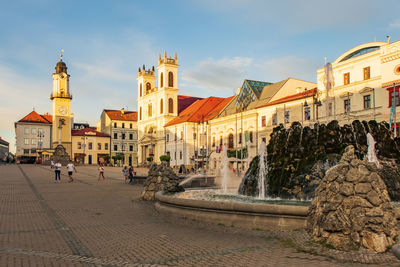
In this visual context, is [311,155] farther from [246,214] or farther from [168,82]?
[168,82]

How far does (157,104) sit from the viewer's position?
82875 mm

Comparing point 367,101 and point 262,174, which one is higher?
point 367,101

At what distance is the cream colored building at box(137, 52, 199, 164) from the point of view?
8006 cm

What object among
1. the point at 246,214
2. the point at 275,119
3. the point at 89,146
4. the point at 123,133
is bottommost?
the point at 246,214

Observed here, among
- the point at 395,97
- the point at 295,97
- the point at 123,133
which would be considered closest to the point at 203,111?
the point at 295,97

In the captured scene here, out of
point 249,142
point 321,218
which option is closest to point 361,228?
point 321,218

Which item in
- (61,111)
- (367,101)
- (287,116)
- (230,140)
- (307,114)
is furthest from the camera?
(61,111)

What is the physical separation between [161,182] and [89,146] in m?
89.5

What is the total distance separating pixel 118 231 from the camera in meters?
9.11

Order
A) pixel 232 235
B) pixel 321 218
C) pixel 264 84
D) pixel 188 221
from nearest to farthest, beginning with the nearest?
pixel 321 218
pixel 232 235
pixel 188 221
pixel 264 84

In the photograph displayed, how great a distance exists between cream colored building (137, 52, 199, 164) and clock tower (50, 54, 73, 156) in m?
19.5

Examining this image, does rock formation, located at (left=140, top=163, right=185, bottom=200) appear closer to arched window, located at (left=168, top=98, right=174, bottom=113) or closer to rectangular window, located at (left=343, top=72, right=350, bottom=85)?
rectangular window, located at (left=343, top=72, right=350, bottom=85)

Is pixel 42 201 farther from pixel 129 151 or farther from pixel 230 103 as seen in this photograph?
pixel 129 151

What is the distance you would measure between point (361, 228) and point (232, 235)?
2774mm
